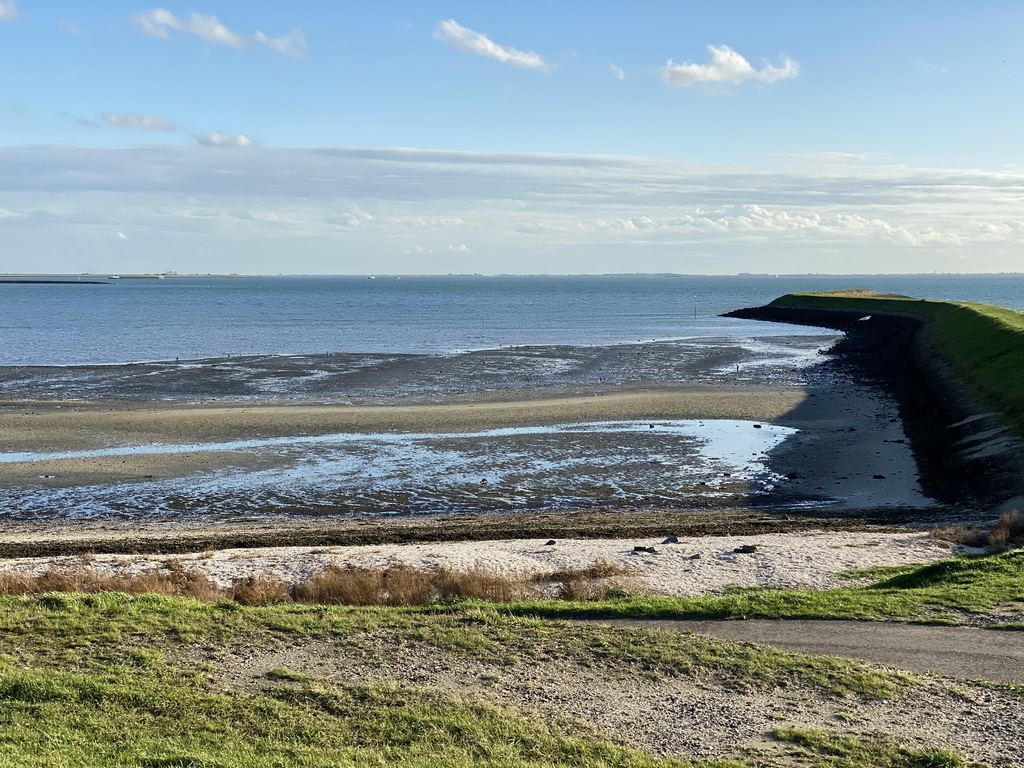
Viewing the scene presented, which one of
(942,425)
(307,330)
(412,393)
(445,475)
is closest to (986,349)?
(942,425)

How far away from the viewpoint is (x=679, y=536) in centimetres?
2098

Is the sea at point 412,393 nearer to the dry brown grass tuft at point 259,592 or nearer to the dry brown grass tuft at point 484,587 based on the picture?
the dry brown grass tuft at point 259,592

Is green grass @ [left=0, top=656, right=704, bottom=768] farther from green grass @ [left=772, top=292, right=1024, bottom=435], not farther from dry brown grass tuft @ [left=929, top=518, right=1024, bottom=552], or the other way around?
green grass @ [left=772, top=292, right=1024, bottom=435]

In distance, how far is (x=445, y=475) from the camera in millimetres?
28469

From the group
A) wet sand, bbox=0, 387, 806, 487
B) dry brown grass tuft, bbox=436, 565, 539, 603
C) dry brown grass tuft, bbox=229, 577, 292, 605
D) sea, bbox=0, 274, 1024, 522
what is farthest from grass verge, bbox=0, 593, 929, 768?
wet sand, bbox=0, 387, 806, 487

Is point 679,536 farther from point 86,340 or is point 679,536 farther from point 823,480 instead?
point 86,340

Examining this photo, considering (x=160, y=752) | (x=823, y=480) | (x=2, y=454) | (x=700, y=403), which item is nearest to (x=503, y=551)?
(x=160, y=752)

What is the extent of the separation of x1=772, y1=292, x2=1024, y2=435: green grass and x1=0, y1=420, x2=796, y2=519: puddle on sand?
844 cm

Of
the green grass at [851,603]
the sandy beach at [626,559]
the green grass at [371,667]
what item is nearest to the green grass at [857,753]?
the green grass at [371,667]

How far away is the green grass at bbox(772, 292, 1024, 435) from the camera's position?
34031 millimetres

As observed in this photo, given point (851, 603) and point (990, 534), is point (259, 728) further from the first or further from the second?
point (990, 534)

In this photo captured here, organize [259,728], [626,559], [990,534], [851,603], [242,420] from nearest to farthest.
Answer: [259,728]
[851,603]
[626,559]
[990,534]
[242,420]

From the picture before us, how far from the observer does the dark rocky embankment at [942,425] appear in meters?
25.0

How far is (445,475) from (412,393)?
776 inches
